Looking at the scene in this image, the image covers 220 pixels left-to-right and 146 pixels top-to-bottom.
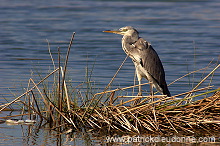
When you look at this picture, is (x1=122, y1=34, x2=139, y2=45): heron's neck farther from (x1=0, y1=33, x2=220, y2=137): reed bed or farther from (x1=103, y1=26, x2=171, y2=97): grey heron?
(x1=0, y1=33, x2=220, y2=137): reed bed

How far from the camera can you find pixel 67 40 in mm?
14336

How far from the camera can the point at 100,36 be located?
1519cm

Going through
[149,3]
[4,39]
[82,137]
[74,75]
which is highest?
[149,3]

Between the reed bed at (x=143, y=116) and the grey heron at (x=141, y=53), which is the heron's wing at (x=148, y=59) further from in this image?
the reed bed at (x=143, y=116)

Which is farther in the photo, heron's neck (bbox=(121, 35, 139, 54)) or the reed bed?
heron's neck (bbox=(121, 35, 139, 54))

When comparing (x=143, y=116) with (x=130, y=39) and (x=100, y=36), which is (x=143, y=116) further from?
A: (x=100, y=36)

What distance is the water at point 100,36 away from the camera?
408 inches

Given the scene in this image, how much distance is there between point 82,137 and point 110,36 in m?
9.31

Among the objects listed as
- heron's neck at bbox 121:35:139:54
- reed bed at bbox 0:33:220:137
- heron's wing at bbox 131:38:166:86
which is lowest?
reed bed at bbox 0:33:220:137

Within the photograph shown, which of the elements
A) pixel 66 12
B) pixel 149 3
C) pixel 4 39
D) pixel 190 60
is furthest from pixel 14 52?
pixel 149 3

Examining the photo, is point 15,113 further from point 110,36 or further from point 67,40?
point 110,36

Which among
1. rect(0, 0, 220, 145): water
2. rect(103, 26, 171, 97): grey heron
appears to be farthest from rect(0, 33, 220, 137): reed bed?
rect(103, 26, 171, 97): grey heron

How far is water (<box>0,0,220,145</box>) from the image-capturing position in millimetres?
10359

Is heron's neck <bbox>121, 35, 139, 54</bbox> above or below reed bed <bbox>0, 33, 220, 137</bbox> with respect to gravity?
above
